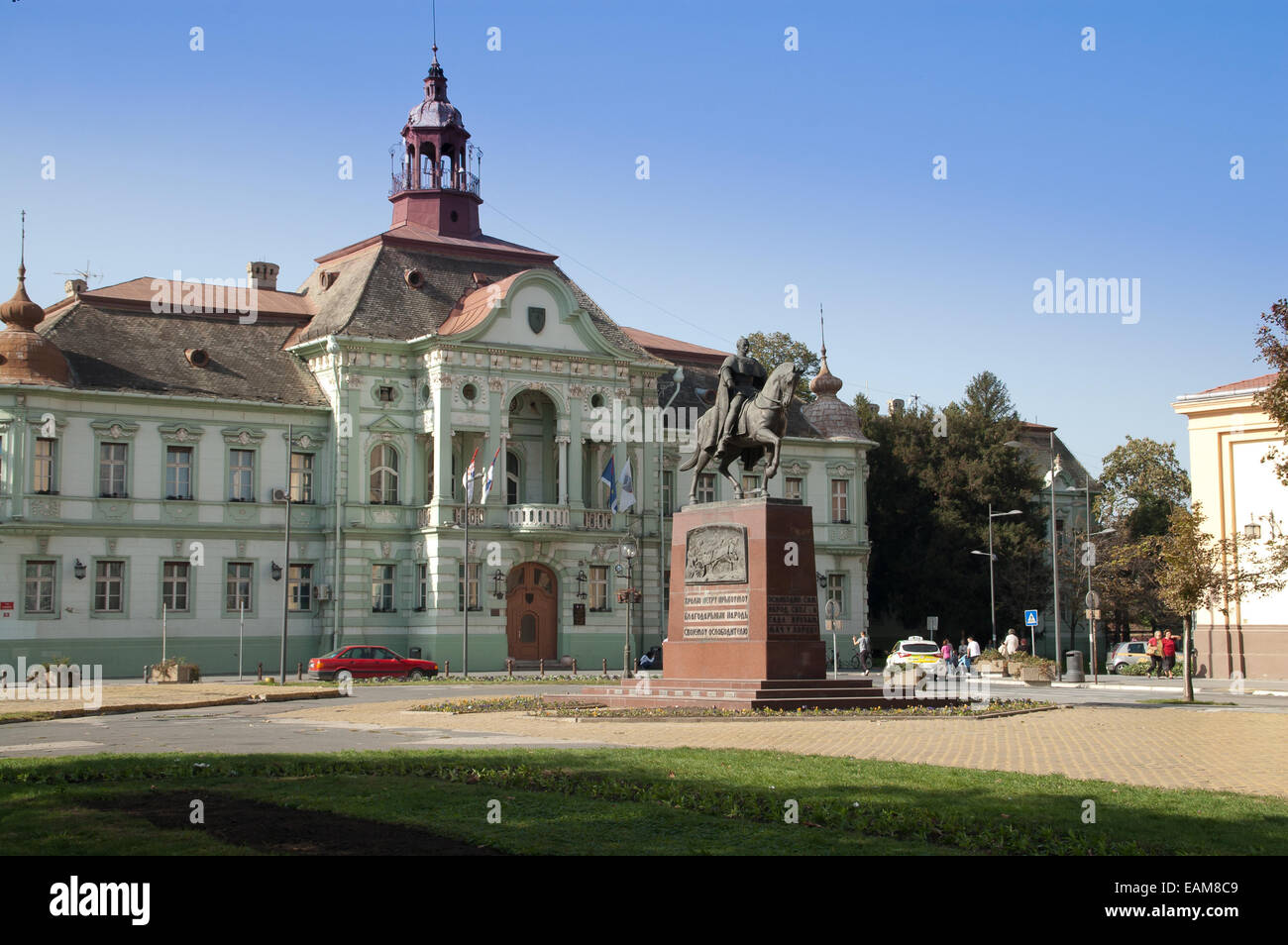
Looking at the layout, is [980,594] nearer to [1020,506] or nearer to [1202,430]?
[1020,506]

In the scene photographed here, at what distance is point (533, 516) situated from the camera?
56719 mm

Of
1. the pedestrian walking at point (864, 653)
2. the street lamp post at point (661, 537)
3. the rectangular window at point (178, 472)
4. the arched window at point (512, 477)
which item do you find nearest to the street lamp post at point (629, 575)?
the street lamp post at point (661, 537)

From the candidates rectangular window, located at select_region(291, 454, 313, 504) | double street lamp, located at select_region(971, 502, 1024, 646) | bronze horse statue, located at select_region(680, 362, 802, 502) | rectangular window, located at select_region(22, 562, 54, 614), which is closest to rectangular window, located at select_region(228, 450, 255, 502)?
rectangular window, located at select_region(291, 454, 313, 504)

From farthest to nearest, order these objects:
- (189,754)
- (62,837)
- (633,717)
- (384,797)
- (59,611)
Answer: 1. (59,611)
2. (633,717)
3. (189,754)
4. (384,797)
5. (62,837)

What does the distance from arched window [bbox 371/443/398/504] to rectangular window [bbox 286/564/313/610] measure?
143 inches

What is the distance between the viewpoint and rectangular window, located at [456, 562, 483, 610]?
55.5m

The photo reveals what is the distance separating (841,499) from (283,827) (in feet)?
194

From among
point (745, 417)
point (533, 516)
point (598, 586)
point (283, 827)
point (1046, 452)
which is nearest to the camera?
point (283, 827)

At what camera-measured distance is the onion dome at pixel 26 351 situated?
5041cm

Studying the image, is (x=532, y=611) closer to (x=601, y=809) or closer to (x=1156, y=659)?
(x=1156, y=659)

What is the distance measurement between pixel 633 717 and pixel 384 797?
1239 centimetres

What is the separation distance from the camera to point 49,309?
5791 centimetres

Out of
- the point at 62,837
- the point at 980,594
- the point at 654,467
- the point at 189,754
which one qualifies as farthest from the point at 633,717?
the point at 980,594

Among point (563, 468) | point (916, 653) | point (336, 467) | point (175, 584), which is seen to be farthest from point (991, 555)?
point (175, 584)
